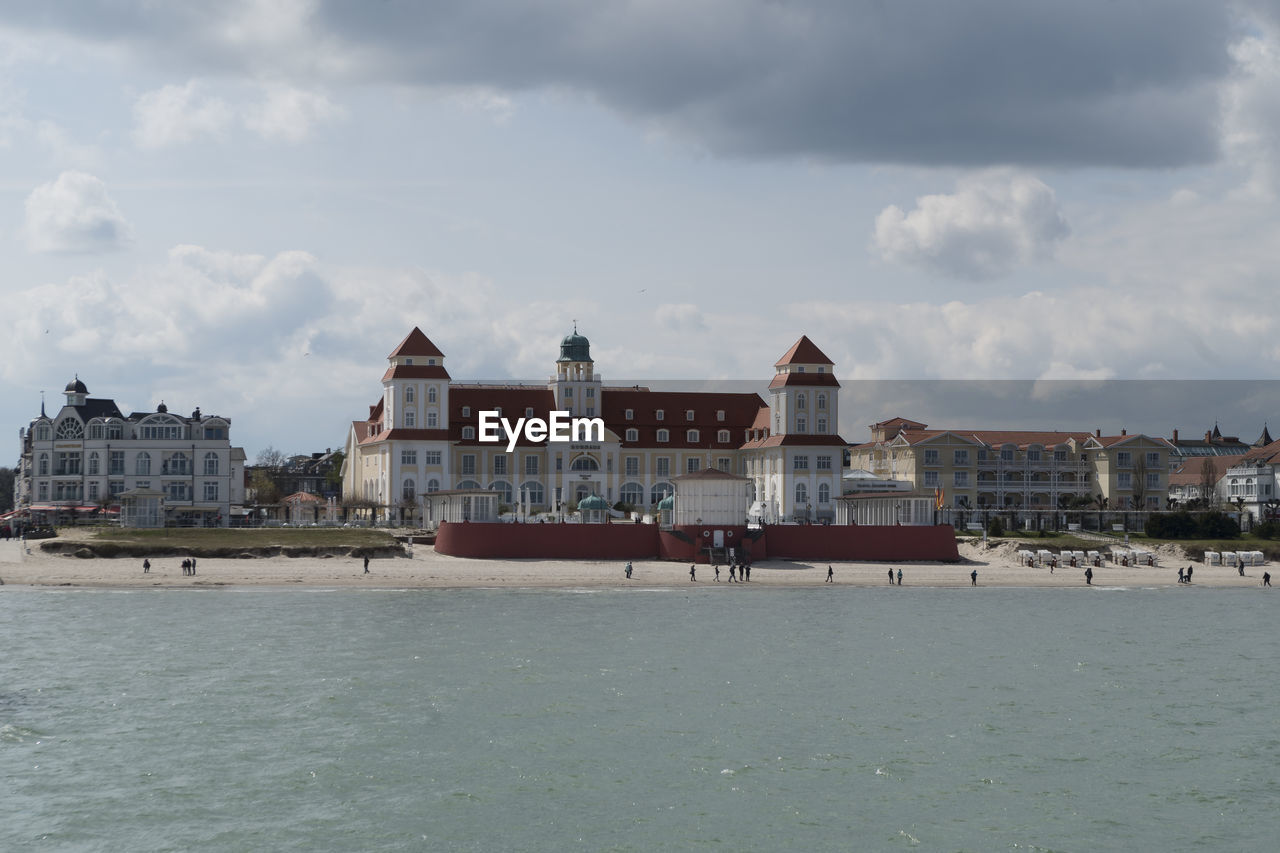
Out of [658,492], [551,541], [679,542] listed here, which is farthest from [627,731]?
[658,492]

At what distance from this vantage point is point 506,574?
77.2m

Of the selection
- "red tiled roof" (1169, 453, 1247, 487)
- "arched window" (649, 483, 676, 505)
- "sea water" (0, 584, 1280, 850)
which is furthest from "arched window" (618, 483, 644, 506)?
"red tiled roof" (1169, 453, 1247, 487)

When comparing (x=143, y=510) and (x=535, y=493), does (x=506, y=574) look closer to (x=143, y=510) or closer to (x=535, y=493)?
(x=535, y=493)

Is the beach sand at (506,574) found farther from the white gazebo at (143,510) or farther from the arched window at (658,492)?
the arched window at (658,492)

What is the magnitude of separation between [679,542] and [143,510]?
40081 millimetres

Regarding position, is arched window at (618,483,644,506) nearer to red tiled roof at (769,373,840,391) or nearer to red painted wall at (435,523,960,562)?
Result: red tiled roof at (769,373,840,391)

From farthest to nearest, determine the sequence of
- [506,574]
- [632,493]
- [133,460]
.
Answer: [632,493] → [133,460] → [506,574]

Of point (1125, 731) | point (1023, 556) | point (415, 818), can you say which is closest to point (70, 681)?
point (415, 818)

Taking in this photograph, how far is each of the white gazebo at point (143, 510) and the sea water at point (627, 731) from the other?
112ft

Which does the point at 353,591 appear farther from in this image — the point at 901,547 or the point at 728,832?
the point at 728,832

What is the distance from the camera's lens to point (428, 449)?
106 metres

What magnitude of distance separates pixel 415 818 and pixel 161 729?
1143cm

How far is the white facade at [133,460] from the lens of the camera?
104m

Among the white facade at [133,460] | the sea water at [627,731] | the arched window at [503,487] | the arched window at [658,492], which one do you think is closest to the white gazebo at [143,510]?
the white facade at [133,460]
